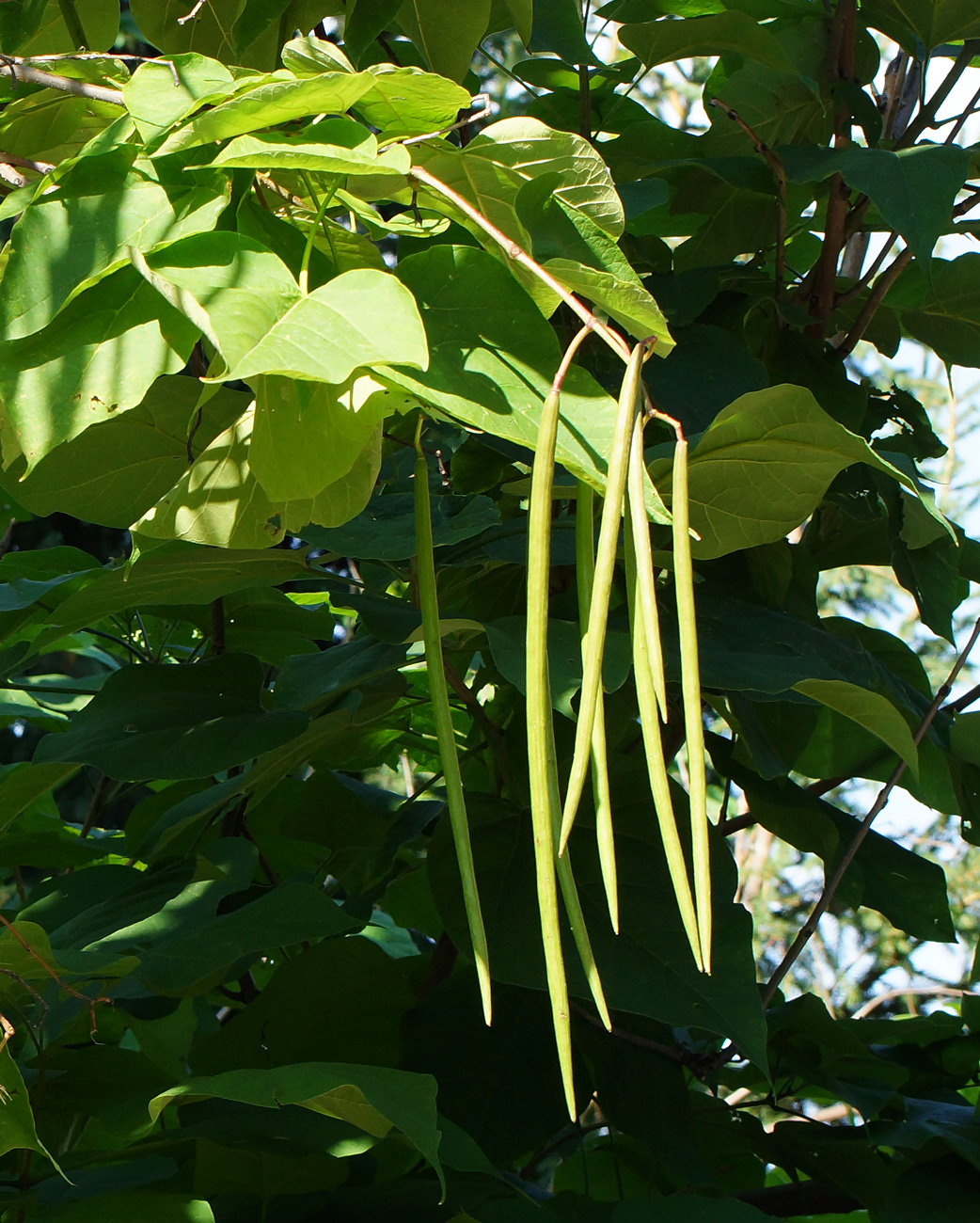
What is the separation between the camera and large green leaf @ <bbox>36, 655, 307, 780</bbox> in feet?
2.15

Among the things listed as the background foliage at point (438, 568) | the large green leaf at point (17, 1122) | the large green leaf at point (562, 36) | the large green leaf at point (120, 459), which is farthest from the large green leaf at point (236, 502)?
the large green leaf at point (562, 36)

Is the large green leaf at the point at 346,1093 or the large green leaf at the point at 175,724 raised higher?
the large green leaf at the point at 346,1093

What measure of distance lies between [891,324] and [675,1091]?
0.59 m

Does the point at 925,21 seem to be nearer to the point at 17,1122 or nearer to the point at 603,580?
the point at 603,580

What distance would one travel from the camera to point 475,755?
0.91 meters

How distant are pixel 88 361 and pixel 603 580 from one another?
0.57 feet

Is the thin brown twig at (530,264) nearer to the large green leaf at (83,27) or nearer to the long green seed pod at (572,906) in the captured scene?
the long green seed pod at (572,906)

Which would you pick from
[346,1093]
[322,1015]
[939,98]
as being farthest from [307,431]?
[939,98]

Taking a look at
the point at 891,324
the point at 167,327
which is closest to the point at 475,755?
the point at 891,324

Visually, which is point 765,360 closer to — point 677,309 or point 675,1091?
point 677,309

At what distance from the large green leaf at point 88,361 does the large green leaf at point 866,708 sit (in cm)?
35

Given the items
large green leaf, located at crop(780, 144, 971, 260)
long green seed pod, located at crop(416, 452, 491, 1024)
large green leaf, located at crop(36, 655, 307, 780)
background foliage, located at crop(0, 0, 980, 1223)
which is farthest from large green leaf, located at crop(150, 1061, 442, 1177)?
large green leaf, located at crop(780, 144, 971, 260)

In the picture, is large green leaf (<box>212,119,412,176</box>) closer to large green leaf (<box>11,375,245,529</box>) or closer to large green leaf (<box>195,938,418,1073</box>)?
large green leaf (<box>11,375,245,529</box>)

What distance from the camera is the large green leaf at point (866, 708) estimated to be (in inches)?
22.1
